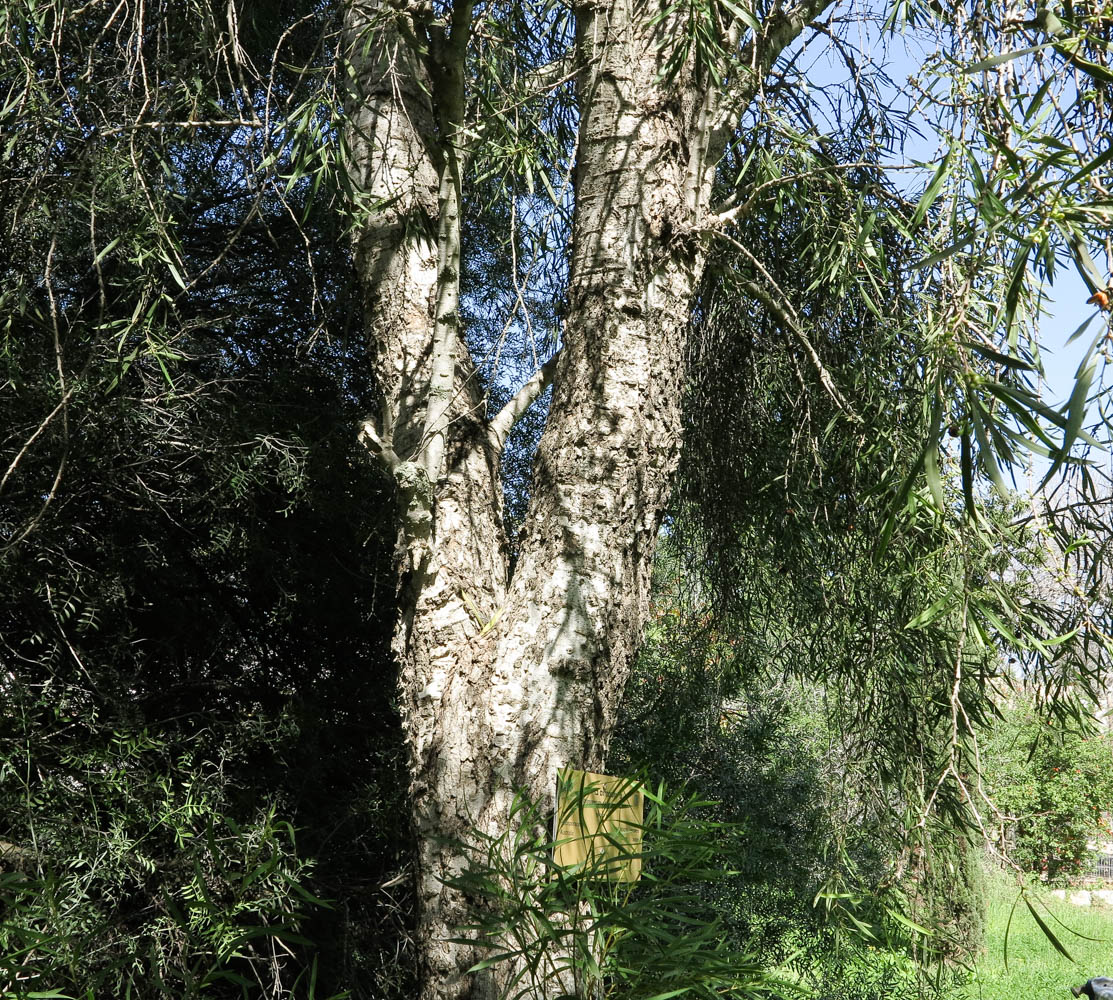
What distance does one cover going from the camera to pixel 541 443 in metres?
1.81

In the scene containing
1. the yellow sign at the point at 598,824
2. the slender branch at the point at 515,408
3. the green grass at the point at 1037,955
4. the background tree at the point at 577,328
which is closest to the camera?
the yellow sign at the point at 598,824

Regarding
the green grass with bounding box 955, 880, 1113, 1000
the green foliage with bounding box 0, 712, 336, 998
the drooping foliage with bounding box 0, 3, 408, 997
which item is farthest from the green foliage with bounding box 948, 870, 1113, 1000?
the green foliage with bounding box 0, 712, 336, 998

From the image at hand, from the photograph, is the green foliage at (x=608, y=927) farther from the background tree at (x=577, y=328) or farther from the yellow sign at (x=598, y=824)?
the background tree at (x=577, y=328)

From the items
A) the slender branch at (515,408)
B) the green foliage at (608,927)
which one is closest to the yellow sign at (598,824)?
the green foliage at (608,927)

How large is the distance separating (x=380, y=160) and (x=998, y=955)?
406 inches

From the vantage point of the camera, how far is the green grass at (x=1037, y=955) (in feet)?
24.3

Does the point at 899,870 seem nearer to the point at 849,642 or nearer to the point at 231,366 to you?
the point at 849,642

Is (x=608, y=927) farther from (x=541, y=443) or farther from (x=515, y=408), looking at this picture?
(x=515, y=408)

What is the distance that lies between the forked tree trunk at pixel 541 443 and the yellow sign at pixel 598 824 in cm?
9

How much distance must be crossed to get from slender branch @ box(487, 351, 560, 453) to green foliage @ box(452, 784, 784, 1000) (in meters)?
0.80

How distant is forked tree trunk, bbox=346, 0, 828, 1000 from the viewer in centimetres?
161

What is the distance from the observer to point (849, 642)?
8.27 ft

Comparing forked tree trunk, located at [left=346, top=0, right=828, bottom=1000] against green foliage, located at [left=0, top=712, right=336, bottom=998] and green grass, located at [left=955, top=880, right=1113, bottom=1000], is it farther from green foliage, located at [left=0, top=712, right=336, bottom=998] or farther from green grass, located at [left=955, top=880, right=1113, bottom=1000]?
green grass, located at [left=955, top=880, right=1113, bottom=1000]

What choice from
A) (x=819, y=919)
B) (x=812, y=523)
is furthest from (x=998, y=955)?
(x=812, y=523)
